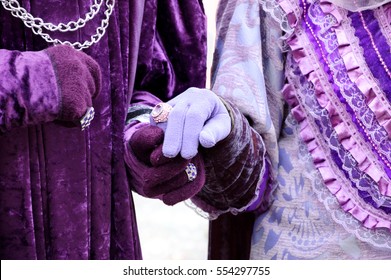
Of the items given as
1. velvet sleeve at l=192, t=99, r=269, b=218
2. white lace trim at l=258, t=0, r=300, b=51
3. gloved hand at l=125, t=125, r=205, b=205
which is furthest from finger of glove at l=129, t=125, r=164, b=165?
white lace trim at l=258, t=0, r=300, b=51

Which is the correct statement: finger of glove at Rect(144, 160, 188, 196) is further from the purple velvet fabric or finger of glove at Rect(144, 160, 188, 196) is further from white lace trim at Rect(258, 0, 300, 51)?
white lace trim at Rect(258, 0, 300, 51)

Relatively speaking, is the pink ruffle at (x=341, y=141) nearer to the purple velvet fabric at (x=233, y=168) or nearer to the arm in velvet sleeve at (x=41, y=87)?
the purple velvet fabric at (x=233, y=168)

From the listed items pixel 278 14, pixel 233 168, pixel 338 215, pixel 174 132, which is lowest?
pixel 338 215

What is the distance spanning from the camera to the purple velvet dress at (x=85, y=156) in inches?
33.8

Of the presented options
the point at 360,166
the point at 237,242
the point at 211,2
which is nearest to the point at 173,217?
the point at 211,2

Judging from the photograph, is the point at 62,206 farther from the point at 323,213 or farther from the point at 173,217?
the point at 173,217

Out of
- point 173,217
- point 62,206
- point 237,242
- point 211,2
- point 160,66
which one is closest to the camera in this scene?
point 62,206

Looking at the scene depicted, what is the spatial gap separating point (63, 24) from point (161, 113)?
0.59 feet

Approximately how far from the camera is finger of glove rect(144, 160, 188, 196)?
871 mm

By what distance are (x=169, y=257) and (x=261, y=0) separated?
1611 mm

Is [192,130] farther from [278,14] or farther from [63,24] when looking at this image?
[278,14]

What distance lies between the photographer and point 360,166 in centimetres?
106

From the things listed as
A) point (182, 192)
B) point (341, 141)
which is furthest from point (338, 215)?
point (182, 192)

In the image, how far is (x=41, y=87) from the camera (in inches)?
30.5
